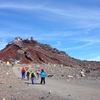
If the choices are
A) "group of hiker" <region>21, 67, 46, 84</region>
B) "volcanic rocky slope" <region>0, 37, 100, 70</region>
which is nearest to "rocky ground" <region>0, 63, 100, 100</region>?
"group of hiker" <region>21, 67, 46, 84</region>

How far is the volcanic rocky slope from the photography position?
363ft

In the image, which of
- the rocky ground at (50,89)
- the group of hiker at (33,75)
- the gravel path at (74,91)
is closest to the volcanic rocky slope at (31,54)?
the group of hiker at (33,75)

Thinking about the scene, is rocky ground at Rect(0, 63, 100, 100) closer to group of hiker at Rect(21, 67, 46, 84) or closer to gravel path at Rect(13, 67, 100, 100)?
gravel path at Rect(13, 67, 100, 100)

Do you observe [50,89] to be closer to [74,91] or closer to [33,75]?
[74,91]

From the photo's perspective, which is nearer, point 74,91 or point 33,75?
point 74,91

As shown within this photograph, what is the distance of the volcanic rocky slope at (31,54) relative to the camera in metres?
110

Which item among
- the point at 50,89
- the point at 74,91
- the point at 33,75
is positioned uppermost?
the point at 33,75

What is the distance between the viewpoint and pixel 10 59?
111 m

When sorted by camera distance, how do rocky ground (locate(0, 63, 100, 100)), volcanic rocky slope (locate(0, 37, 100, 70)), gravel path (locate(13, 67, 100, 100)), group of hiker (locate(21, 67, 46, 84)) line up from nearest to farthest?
1. gravel path (locate(13, 67, 100, 100))
2. rocky ground (locate(0, 63, 100, 100))
3. group of hiker (locate(21, 67, 46, 84))
4. volcanic rocky slope (locate(0, 37, 100, 70))

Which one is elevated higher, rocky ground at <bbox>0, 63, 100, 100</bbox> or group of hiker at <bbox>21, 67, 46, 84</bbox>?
group of hiker at <bbox>21, 67, 46, 84</bbox>

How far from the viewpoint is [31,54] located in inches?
4515

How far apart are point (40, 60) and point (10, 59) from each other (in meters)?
10.8

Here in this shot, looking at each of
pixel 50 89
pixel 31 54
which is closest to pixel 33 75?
pixel 50 89

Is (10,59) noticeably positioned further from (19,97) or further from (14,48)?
(19,97)
